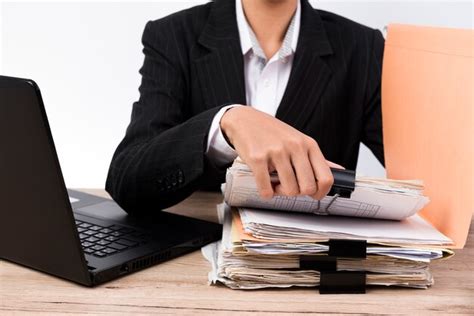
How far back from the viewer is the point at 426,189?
1.00 m

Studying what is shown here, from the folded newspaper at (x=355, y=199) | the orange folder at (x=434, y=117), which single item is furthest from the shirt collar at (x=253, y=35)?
the folded newspaper at (x=355, y=199)

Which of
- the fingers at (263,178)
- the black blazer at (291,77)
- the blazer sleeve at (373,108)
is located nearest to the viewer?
the fingers at (263,178)

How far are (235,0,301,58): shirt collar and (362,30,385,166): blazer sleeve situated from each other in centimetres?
21

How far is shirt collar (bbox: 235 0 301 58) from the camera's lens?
5.30 ft

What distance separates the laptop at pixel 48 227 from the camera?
2.39ft

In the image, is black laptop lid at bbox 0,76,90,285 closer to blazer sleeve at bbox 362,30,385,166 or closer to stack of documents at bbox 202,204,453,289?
stack of documents at bbox 202,204,453,289

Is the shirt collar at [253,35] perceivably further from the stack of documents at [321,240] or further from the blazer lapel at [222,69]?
the stack of documents at [321,240]

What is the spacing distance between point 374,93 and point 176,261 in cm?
95

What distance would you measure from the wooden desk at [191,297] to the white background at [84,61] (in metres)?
1.57

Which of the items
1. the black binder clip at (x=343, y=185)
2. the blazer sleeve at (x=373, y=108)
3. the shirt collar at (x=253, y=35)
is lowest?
the blazer sleeve at (x=373, y=108)

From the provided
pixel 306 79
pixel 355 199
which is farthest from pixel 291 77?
pixel 355 199

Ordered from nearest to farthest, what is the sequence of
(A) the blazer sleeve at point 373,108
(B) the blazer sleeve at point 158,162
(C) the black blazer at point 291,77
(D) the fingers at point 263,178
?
(D) the fingers at point 263,178 → (B) the blazer sleeve at point 158,162 → (C) the black blazer at point 291,77 → (A) the blazer sleeve at point 373,108

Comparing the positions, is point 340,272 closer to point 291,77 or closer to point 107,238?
point 107,238

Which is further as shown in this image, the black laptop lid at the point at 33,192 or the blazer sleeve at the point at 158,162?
the blazer sleeve at the point at 158,162
